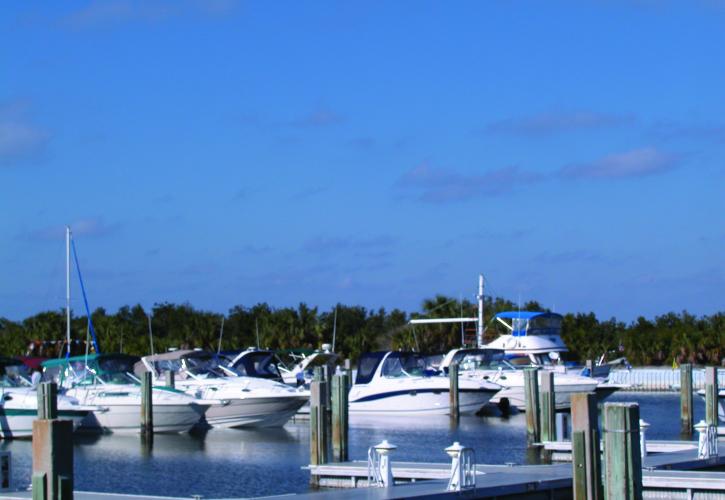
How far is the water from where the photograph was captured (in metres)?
30.6

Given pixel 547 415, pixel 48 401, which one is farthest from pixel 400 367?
pixel 48 401

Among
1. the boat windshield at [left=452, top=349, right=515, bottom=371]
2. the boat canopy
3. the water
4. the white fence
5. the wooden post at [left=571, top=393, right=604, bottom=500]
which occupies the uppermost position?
the boat canopy

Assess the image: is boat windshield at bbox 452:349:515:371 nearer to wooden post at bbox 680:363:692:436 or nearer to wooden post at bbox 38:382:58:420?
wooden post at bbox 680:363:692:436

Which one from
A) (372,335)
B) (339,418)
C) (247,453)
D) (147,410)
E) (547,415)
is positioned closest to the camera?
(339,418)

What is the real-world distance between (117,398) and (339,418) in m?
13.6

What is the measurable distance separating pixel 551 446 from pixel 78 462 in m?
13.4

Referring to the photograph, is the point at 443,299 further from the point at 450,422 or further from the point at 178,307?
the point at 450,422

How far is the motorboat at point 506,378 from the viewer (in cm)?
5106

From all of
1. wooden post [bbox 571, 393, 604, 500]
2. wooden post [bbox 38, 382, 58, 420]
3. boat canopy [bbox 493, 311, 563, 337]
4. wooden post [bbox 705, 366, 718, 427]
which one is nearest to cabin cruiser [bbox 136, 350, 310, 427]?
wooden post [bbox 38, 382, 58, 420]

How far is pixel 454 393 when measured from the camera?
1911 inches

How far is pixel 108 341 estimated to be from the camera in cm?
9056

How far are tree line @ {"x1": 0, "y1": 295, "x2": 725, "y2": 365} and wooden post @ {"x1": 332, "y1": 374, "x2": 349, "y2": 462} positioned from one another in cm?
4898

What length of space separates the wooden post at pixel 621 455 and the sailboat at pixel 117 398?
27088 mm

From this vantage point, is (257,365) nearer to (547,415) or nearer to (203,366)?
(203,366)
